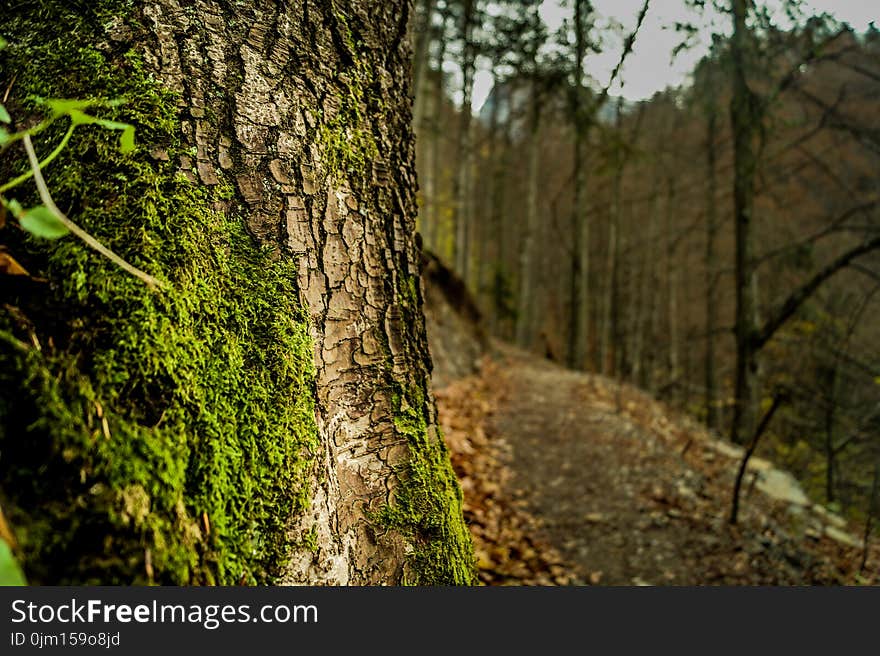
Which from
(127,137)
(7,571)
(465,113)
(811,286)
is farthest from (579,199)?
(7,571)

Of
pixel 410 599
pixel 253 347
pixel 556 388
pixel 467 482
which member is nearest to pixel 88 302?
pixel 253 347

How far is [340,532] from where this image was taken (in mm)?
1012

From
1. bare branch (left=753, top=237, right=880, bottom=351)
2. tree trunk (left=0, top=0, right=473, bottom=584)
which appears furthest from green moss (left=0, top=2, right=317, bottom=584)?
bare branch (left=753, top=237, right=880, bottom=351)

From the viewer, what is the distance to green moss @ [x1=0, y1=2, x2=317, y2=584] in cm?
72

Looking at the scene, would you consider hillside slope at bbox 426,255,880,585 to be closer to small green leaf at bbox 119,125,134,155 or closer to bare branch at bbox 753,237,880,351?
→ bare branch at bbox 753,237,880,351

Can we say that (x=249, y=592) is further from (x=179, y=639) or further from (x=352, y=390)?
(x=352, y=390)

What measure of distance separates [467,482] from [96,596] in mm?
4006

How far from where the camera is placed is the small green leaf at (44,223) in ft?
2.36

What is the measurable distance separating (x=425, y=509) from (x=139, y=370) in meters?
0.66

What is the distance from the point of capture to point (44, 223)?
28.9 inches

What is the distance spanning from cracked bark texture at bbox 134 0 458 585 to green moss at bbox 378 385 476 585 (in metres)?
0.02

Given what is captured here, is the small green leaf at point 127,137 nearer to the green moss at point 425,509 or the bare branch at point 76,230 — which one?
the bare branch at point 76,230

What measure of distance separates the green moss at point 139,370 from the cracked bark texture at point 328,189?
0.05m

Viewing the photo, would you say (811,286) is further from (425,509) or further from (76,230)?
(76,230)
